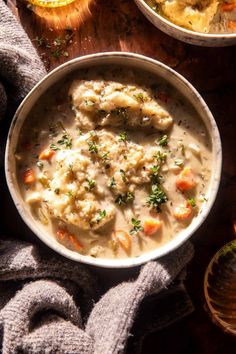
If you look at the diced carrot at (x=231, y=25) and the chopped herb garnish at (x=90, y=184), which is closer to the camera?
the chopped herb garnish at (x=90, y=184)

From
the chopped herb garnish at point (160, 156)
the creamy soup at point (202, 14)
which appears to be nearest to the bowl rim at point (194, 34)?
the creamy soup at point (202, 14)

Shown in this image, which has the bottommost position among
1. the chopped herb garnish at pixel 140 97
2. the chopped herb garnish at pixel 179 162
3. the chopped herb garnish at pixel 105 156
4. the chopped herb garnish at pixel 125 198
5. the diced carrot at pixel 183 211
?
the diced carrot at pixel 183 211

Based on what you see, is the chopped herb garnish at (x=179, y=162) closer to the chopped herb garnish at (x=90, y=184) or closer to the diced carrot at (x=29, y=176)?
the chopped herb garnish at (x=90, y=184)

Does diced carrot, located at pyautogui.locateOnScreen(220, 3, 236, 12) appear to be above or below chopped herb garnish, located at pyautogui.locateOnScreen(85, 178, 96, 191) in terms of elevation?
above

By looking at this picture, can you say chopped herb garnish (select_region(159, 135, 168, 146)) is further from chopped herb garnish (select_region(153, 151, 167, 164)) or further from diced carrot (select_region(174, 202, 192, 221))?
diced carrot (select_region(174, 202, 192, 221))

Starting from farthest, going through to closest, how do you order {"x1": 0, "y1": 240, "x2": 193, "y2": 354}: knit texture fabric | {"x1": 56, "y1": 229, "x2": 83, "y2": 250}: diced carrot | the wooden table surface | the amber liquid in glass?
the wooden table surface, the amber liquid in glass, {"x1": 56, "y1": 229, "x2": 83, "y2": 250}: diced carrot, {"x1": 0, "y1": 240, "x2": 193, "y2": 354}: knit texture fabric

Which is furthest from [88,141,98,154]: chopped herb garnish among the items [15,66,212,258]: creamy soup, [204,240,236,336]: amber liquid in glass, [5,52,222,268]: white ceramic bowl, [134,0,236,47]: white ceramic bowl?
[204,240,236,336]: amber liquid in glass

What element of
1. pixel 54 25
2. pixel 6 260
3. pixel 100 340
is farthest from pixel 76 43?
pixel 100 340
